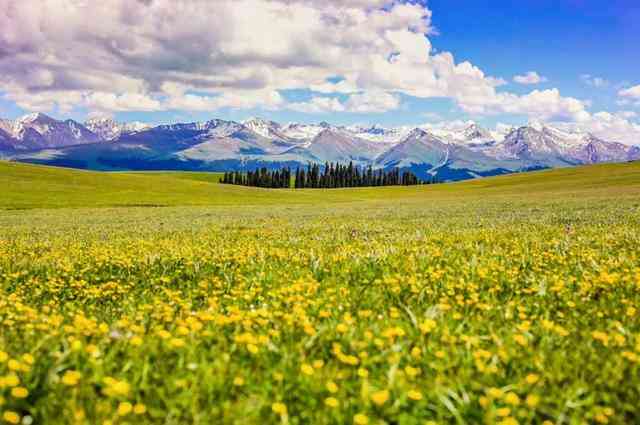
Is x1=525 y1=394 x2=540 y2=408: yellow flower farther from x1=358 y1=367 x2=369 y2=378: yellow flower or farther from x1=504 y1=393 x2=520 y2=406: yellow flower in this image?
x1=358 y1=367 x2=369 y2=378: yellow flower

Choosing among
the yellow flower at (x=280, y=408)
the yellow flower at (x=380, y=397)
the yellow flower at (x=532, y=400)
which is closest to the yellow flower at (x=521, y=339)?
the yellow flower at (x=532, y=400)

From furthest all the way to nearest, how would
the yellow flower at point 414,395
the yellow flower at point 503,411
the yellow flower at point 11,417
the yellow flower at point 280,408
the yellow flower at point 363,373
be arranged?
the yellow flower at point 363,373 < the yellow flower at point 414,395 < the yellow flower at point 503,411 < the yellow flower at point 280,408 < the yellow flower at point 11,417

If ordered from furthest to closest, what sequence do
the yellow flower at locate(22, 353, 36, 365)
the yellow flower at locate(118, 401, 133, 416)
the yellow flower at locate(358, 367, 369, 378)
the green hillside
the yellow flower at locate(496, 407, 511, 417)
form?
the green hillside, the yellow flower at locate(358, 367, 369, 378), the yellow flower at locate(22, 353, 36, 365), the yellow flower at locate(496, 407, 511, 417), the yellow flower at locate(118, 401, 133, 416)

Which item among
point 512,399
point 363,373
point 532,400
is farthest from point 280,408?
point 532,400

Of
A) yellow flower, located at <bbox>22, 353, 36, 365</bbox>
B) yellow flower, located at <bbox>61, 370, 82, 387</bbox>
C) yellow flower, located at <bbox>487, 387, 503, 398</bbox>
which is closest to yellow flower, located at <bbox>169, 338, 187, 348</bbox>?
yellow flower, located at <bbox>61, 370, 82, 387</bbox>

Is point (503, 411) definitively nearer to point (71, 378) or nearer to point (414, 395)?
point (414, 395)

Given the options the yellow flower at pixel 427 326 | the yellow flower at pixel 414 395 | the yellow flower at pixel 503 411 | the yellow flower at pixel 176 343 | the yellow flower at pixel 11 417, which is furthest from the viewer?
the yellow flower at pixel 427 326

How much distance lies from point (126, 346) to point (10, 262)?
8.23 metres

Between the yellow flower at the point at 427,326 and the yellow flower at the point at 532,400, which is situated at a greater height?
the yellow flower at the point at 427,326

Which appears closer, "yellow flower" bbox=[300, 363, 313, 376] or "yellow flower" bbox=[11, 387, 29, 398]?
"yellow flower" bbox=[11, 387, 29, 398]

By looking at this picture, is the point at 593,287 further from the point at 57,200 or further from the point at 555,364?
the point at 57,200

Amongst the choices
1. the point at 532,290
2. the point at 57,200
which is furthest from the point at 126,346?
the point at 57,200

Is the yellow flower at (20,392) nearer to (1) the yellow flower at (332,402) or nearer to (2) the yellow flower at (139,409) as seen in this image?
(2) the yellow flower at (139,409)

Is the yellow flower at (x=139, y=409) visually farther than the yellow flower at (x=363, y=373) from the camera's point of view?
No
